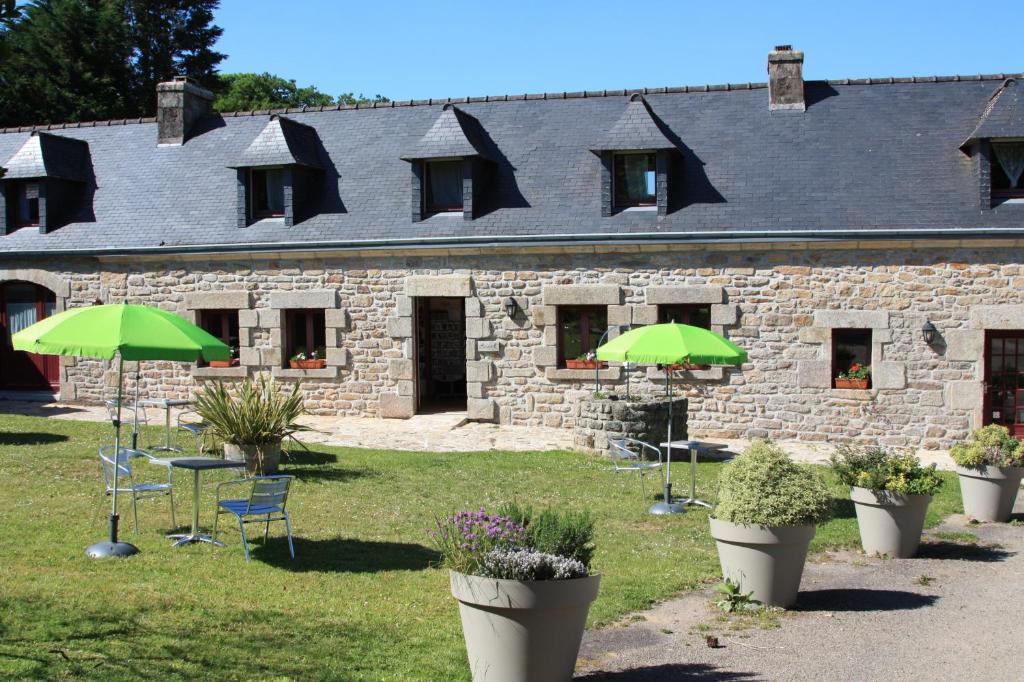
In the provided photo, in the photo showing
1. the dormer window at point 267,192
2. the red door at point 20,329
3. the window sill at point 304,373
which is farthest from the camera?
the red door at point 20,329

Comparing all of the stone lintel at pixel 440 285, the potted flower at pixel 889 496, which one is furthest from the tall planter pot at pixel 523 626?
the stone lintel at pixel 440 285

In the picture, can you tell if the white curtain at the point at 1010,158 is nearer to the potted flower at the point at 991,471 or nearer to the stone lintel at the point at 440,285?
the potted flower at the point at 991,471

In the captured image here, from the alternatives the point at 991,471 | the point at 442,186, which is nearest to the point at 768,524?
the point at 991,471

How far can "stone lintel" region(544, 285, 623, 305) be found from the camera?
15305 mm

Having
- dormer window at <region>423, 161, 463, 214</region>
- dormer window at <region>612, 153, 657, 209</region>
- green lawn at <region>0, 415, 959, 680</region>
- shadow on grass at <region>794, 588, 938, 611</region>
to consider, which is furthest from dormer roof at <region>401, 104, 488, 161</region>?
shadow on grass at <region>794, 588, 938, 611</region>

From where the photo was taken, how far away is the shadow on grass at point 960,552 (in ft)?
26.7

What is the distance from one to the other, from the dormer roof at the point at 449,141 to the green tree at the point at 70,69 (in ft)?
53.2

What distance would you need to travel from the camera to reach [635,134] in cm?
1562

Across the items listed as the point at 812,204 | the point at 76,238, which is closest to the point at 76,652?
the point at 812,204

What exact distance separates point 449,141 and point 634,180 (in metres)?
3.00

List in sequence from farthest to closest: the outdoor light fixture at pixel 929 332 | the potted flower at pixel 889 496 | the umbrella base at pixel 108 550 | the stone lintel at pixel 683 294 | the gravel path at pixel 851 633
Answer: the stone lintel at pixel 683 294 < the outdoor light fixture at pixel 929 332 < the potted flower at pixel 889 496 < the umbrella base at pixel 108 550 < the gravel path at pixel 851 633

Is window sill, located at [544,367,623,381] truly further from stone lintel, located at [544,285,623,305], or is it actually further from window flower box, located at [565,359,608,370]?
stone lintel, located at [544,285,623,305]

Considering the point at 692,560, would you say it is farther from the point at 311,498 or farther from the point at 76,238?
the point at 76,238

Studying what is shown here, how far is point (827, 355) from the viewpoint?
1466 cm
